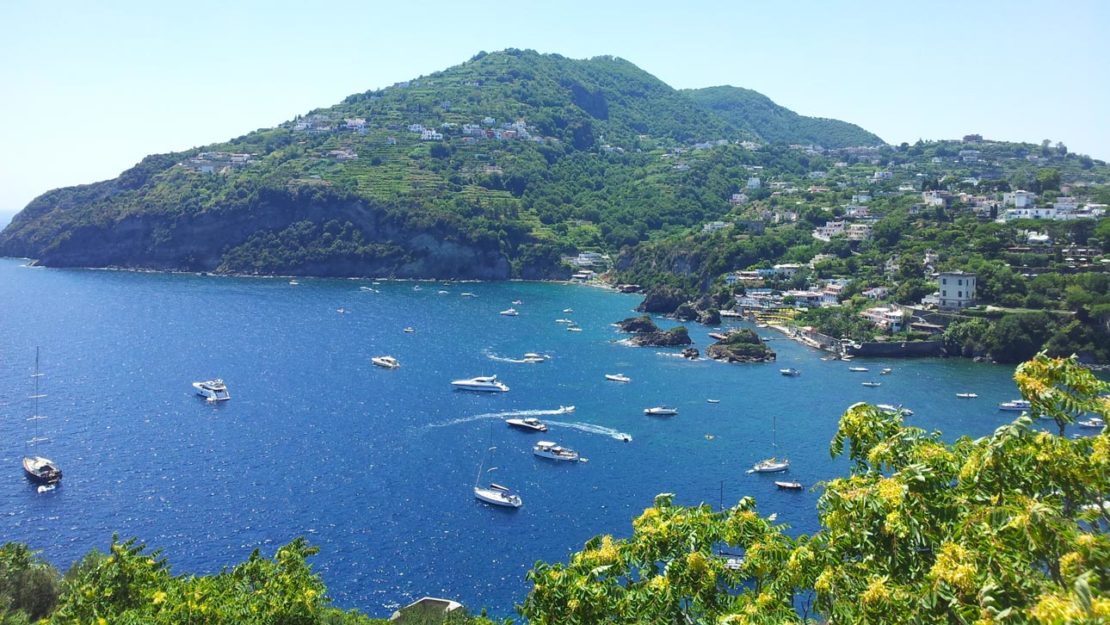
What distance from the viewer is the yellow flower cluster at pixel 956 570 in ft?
26.8

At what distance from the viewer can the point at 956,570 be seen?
26.9 ft

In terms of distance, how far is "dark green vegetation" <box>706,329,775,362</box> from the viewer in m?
78.1

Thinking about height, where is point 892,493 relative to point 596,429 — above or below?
above

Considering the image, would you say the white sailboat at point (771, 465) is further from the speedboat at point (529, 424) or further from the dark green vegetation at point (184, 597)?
the dark green vegetation at point (184, 597)

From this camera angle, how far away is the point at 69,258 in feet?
515

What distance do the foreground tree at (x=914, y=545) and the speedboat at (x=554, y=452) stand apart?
3578cm

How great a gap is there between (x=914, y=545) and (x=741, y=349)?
70.5 metres

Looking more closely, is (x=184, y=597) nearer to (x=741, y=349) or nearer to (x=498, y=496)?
(x=498, y=496)

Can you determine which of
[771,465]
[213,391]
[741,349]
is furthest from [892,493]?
[741,349]

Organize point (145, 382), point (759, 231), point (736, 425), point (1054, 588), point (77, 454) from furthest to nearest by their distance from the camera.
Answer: point (759, 231), point (145, 382), point (736, 425), point (77, 454), point (1054, 588)

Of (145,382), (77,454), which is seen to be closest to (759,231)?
(145,382)

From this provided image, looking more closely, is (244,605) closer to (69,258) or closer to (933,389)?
(933,389)

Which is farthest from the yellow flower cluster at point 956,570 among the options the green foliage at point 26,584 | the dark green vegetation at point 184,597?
the green foliage at point 26,584

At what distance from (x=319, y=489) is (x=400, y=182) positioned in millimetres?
128829
